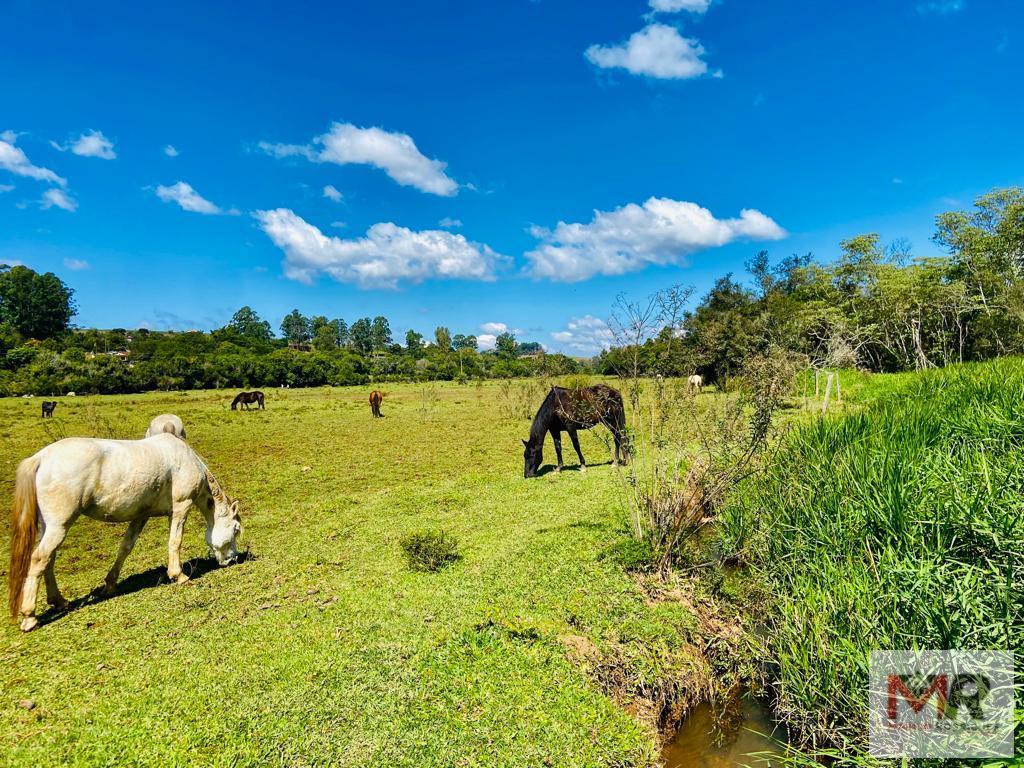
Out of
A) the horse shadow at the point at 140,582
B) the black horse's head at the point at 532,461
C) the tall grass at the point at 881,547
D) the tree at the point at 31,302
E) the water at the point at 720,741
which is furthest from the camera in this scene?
the tree at the point at 31,302

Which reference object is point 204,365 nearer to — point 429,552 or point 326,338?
point 429,552

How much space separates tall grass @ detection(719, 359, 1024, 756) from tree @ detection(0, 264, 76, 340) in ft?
303

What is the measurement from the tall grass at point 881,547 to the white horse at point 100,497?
6421 mm

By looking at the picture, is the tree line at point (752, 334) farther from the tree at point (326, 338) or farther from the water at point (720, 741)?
the tree at point (326, 338)

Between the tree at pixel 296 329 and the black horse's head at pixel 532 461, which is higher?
the tree at pixel 296 329

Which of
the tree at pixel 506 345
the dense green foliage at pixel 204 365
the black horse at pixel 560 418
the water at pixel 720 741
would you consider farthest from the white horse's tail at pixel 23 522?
the tree at pixel 506 345

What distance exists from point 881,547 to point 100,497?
747 cm

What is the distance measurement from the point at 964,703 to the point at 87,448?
7.38 meters

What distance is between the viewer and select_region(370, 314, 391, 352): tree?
113 metres

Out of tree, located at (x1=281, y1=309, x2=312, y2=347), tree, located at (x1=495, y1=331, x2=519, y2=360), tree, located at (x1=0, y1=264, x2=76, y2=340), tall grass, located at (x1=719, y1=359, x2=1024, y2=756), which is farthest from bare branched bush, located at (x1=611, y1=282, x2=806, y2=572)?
tree, located at (x1=281, y1=309, x2=312, y2=347)

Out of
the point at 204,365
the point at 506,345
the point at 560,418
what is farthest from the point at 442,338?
the point at 560,418

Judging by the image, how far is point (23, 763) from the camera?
2.98 m

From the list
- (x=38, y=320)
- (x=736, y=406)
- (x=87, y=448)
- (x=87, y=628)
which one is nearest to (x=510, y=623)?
(x=736, y=406)

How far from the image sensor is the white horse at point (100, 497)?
4516 mm
